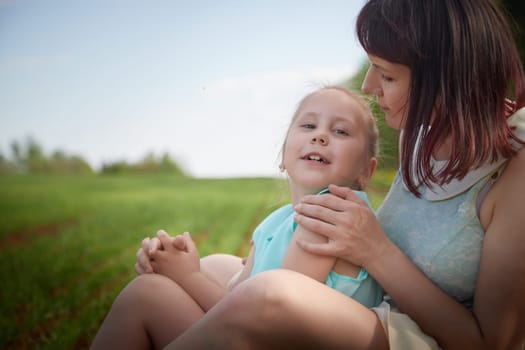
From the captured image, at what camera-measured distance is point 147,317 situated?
5.24 feet

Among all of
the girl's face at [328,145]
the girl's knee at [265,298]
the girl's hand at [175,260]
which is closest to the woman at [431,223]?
the girl's knee at [265,298]

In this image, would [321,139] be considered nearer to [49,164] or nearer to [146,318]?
[146,318]

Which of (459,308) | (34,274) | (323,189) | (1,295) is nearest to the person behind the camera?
(459,308)

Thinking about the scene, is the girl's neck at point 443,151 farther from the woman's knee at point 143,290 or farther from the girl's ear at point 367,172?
the woman's knee at point 143,290

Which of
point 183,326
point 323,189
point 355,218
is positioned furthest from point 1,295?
point 355,218

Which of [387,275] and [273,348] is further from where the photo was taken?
[387,275]

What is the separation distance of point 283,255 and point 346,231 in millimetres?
325

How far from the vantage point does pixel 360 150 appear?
1.79 meters

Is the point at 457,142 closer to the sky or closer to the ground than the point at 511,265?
closer to the sky

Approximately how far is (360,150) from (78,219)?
8.03 m

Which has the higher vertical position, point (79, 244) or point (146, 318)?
point (146, 318)

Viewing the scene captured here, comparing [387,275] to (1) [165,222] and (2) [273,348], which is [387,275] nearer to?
(2) [273,348]

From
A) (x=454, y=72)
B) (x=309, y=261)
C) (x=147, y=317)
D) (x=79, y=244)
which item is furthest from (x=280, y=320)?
(x=79, y=244)

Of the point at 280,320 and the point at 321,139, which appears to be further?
the point at 321,139
